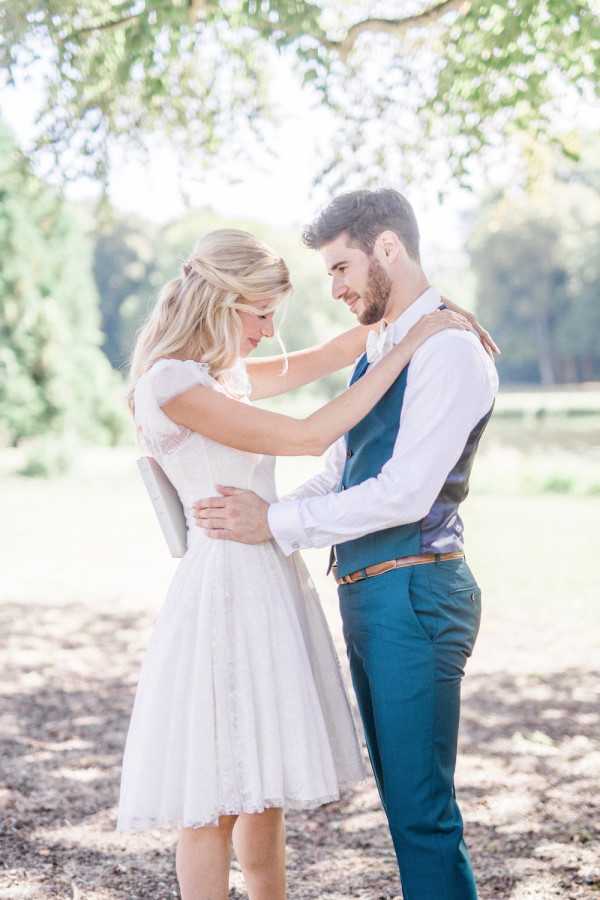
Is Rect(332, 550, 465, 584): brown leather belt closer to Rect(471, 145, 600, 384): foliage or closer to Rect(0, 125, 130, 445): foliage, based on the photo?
Rect(0, 125, 130, 445): foliage

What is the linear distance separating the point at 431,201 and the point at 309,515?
4687 mm

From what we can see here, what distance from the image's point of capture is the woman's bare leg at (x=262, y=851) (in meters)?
2.92

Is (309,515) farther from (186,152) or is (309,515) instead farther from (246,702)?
(186,152)

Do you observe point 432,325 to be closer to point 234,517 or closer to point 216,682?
point 234,517

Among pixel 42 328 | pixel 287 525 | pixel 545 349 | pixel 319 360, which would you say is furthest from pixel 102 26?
pixel 545 349

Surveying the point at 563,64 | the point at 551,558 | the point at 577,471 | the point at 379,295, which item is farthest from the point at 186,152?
the point at 577,471

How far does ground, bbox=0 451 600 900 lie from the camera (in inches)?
160

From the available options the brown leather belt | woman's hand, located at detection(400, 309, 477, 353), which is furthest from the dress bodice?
woman's hand, located at detection(400, 309, 477, 353)

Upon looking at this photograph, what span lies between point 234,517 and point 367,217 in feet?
2.80

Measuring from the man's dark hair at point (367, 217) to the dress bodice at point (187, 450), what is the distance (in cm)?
51

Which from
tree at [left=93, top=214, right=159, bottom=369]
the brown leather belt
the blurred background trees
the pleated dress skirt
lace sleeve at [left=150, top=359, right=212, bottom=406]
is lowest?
the pleated dress skirt

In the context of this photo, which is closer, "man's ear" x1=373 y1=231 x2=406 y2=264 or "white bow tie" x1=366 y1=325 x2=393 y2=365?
"man's ear" x1=373 y1=231 x2=406 y2=264

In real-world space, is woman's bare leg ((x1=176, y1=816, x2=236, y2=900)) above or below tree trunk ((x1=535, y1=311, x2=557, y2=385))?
below

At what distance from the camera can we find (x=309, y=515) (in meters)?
2.76
